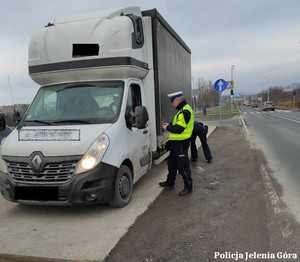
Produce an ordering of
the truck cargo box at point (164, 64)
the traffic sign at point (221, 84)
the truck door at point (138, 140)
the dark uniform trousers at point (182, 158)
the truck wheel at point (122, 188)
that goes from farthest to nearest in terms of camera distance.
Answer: the traffic sign at point (221, 84) → the truck cargo box at point (164, 64) → the dark uniform trousers at point (182, 158) → the truck door at point (138, 140) → the truck wheel at point (122, 188)

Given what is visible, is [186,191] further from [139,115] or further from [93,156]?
[93,156]

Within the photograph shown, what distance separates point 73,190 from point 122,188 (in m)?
0.88

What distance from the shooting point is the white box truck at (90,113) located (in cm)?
400

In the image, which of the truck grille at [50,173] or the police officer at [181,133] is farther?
the police officer at [181,133]

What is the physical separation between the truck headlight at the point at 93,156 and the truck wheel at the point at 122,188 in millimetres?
503

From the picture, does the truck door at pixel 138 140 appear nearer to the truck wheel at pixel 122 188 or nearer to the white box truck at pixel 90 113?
the white box truck at pixel 90 113

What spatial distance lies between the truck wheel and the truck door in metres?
0.33

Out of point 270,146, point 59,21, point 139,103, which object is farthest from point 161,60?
point 270,146

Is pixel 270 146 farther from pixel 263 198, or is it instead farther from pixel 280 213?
pixel 280 213

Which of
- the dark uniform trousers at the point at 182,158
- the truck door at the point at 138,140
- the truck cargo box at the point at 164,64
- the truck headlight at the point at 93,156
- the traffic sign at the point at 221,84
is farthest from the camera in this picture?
the traffic sign at the point at 221,84

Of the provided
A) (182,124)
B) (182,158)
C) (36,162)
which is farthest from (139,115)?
(36,162)

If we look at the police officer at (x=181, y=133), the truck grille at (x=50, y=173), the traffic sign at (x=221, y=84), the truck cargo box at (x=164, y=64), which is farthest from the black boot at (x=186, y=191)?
the traffic sign at (x=221, y=84)

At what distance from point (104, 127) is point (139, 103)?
132 centimetres

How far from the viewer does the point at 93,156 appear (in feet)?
13.1
